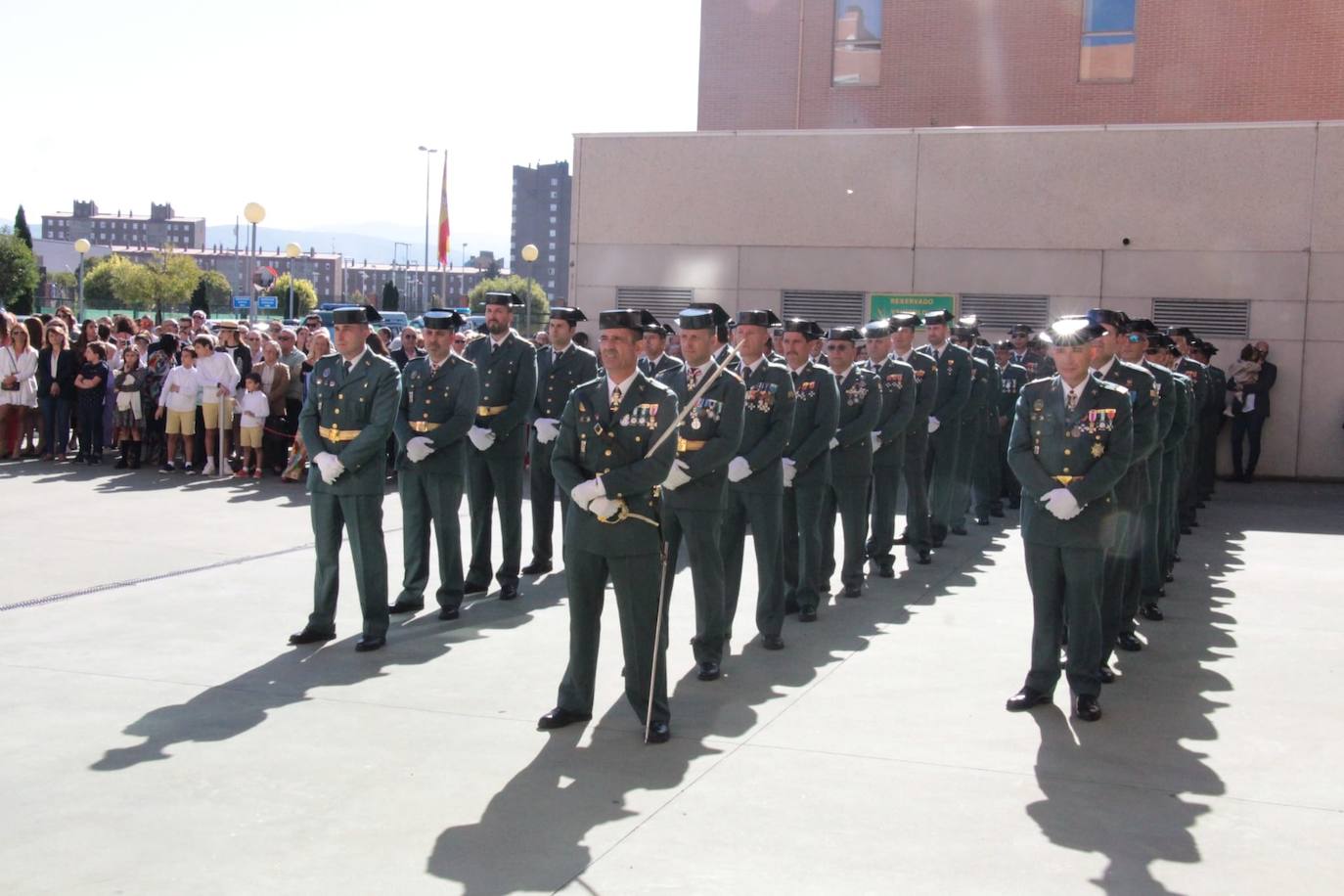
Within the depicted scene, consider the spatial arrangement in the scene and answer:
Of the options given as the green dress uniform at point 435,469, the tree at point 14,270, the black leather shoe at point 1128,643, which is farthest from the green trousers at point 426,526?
the tree at point 14,270

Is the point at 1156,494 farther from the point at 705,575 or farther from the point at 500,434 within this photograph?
the point at 500,434

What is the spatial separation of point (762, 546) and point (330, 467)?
8.14ft

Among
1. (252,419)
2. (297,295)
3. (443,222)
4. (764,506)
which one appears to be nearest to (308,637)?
(764,506)

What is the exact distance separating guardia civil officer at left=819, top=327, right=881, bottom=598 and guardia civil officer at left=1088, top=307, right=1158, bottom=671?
240cm

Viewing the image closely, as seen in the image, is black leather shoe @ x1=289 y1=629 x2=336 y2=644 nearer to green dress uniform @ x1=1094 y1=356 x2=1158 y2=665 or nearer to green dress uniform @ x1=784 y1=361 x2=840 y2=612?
green dress uniform @ x1=784 y1=361 x2=840 y2=612

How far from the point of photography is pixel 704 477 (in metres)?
7.33

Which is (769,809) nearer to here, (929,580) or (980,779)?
(980,779)

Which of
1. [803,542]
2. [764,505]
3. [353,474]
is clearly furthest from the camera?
[803,542]

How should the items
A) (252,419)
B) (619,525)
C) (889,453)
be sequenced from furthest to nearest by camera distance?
(252,419)
(889,453)
(619,525)

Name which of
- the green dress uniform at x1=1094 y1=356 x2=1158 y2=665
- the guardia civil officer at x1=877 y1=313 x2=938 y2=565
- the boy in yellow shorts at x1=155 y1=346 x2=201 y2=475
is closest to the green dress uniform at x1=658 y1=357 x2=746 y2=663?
the green dress uniform at x1=1094 y1=356 x2=1158 y2=665

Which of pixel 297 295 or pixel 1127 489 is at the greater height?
pixel 297 295

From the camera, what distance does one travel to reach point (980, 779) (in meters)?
5.65

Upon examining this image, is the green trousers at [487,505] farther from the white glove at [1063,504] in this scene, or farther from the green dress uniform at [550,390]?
the white glove at [1063,504]

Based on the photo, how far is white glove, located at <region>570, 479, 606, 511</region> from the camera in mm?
5965
